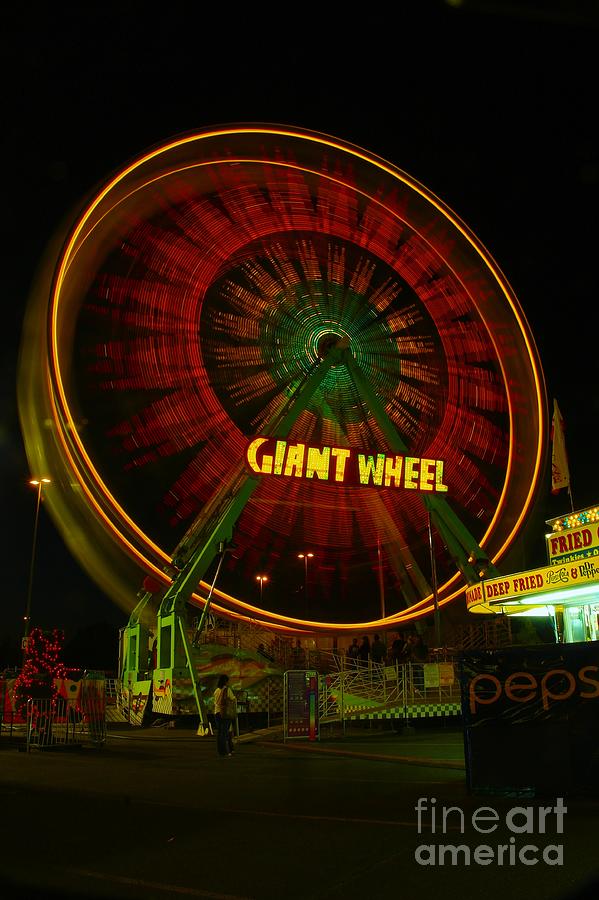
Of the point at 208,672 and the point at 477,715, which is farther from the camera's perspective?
the point at 208,672

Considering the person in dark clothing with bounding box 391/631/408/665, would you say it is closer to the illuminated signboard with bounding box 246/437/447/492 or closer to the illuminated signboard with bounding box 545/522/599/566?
the illuminated signboard with bounding box 246/437/447/492

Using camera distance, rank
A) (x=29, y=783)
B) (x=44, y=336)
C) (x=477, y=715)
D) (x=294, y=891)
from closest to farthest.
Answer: (x=294, y=891) < (x=477, y=715) < (x=29, y=783) < (x=44, y=336)

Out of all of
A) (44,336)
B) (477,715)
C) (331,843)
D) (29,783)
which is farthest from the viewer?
(44,336)

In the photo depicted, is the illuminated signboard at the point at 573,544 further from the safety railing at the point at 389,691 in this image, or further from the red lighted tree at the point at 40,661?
the red lighted tree at the point at 40,661

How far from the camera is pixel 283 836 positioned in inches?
216

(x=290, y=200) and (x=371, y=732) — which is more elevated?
(x=290, y=200)

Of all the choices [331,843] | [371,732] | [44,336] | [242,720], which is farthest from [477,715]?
[242,720]

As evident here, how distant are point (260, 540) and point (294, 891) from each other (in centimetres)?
1574

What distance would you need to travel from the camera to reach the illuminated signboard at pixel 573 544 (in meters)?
11.7

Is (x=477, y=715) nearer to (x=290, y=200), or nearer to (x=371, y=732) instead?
(x=371, y=732)

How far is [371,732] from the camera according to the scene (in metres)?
16.8

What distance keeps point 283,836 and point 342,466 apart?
14.1 meters

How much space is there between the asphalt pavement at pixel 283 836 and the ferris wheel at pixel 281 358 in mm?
9303

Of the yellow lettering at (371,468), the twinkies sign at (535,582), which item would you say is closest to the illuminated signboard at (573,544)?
the twinkies sign at (535,582)
